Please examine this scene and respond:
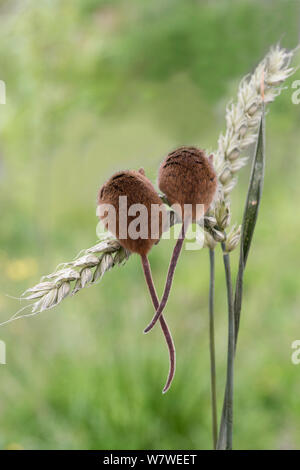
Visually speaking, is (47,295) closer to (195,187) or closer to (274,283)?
(195,187)

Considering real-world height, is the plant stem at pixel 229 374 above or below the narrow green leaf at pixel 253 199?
below

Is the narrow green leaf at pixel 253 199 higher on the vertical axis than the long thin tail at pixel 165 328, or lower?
higher

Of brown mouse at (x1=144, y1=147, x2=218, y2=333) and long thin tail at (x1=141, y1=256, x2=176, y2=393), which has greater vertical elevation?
brown mouse at (x1=144, y1=147, x2=218, y2=333)

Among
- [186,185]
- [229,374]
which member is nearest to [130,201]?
[186,185]

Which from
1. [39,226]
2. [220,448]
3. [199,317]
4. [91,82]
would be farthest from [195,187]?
[91,82]

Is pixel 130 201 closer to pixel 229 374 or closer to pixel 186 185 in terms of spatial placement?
pixel 186 185

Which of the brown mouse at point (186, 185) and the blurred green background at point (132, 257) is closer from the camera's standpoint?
the brown mouse at point (186, 185)

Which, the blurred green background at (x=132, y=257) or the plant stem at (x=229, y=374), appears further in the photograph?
the blurred green background at (x=132, y=257)

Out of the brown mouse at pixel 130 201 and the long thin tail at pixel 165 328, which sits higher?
the brown mouse at pixel 130 201
